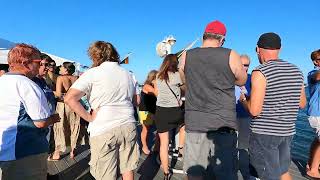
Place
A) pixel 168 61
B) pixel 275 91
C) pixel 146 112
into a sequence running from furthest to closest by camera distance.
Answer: pixel 146 112 → pixel 168 61 → pixel 275 91

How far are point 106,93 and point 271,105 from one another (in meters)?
1.51

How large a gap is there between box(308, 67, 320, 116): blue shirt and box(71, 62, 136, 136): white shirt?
282 cm

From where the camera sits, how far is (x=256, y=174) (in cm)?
310

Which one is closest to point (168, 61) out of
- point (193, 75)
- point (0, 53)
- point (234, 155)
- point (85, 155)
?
point (193, 75)

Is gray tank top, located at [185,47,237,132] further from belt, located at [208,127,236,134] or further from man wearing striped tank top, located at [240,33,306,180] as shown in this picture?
man wearing striped tank top, located at [240,33,306,180]

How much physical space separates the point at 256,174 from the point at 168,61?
2189mm

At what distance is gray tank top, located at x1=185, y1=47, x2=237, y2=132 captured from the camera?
3037 millimetres

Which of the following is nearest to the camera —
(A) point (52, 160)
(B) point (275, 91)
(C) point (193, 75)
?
(B) point (275, 91)

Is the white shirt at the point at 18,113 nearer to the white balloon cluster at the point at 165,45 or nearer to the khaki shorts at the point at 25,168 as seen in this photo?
the khaki shorts at the point at 25,168

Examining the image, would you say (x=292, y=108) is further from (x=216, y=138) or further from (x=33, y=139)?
(x=33, y=139)

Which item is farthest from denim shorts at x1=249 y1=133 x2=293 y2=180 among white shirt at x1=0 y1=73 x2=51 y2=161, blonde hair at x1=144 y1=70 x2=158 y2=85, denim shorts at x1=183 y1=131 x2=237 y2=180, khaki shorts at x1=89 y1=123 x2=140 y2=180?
blonde hair at x1=144 y1=70 x2=158 y2=85

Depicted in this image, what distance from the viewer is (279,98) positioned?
2998 millimetres

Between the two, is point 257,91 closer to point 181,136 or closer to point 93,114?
point 93,114

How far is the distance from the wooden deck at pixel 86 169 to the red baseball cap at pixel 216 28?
2.61m
